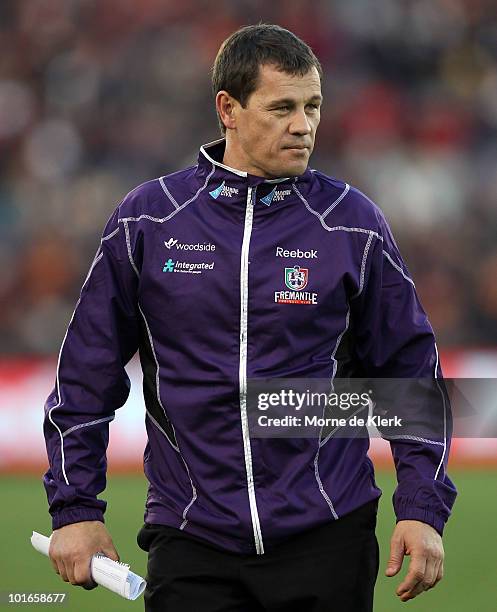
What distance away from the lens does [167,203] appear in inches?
128

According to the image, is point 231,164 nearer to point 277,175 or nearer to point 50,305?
point 277,175

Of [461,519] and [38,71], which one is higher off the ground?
[38,71]

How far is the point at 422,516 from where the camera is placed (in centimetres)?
308

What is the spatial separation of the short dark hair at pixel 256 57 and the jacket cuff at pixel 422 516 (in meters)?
1.13

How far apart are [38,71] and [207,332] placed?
32.6ft

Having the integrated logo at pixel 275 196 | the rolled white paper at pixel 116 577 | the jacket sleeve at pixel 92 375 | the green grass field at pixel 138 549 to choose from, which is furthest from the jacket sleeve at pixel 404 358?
the green grass field at pixel 138 549

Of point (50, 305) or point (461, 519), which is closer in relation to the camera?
point (461, 519)

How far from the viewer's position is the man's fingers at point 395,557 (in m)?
3.01

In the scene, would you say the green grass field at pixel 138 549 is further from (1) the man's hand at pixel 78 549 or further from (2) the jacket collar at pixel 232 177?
(2) the jacket collar at pixel 232 177

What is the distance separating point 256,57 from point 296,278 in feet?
1.97

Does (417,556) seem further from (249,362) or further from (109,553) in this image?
(109,553)

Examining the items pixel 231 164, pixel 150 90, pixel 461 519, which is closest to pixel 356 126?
pixel 150 90

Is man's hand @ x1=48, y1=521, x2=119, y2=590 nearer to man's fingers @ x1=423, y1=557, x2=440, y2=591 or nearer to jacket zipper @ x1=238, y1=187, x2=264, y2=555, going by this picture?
jacket zipper @ x1=238, y1=187, x2=264, y2=555

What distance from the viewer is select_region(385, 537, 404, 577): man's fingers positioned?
3012mm
